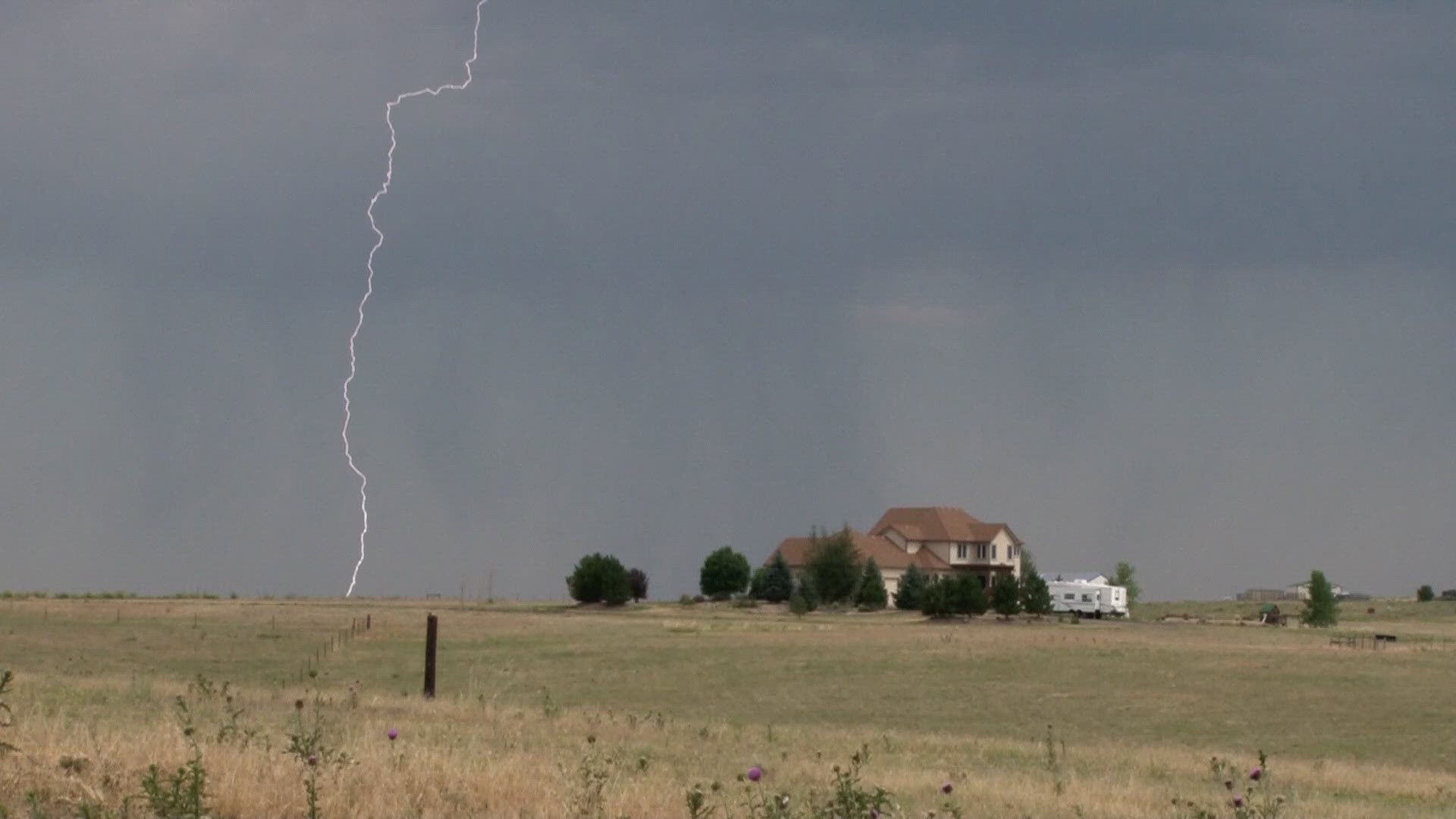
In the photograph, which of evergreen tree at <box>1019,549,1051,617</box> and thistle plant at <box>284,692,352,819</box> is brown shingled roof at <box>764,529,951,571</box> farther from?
thistle plant at <box>284,692,352,819</box>

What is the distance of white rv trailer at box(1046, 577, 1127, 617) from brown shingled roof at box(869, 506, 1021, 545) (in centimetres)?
1947

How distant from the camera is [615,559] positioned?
121 m

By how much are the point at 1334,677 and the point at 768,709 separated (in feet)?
70.3

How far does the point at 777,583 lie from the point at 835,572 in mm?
6797

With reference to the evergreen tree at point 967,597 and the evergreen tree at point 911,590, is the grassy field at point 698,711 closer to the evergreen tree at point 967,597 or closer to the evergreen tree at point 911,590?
the evergreen tree at point 967,597

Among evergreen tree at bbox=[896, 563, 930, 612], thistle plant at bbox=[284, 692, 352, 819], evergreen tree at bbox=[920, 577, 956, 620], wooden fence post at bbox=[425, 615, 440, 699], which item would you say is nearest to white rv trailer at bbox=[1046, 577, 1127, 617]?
evergreen tree at bbox=[896, 563, 930, 612]

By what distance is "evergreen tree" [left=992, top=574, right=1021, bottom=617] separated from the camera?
99312 millimetres

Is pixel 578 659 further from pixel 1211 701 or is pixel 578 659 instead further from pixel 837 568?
pixel 837 568

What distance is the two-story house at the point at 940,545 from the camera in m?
133

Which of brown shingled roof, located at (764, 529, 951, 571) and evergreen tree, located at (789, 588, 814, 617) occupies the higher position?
brown shingled roof, located at (764, 529, 951, 571)

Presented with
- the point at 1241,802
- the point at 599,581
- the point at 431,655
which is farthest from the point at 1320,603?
the point at 1241,802

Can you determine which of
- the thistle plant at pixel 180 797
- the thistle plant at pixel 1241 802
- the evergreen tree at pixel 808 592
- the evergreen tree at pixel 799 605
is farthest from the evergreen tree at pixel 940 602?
the thistle plant at pixel 180 797

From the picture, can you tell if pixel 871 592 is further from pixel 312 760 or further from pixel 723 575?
pixel 312 760

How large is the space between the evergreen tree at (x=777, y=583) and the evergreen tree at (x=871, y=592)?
579cm
